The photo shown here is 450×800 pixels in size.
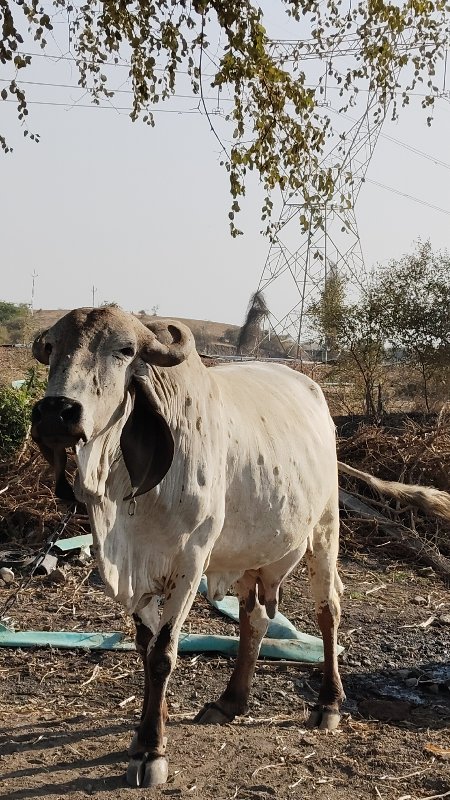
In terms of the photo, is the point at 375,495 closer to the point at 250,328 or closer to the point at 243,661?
the point at 243,661

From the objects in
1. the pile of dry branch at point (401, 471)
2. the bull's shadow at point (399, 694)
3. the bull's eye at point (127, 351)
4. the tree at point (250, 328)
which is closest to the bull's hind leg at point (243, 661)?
the bull's shadow at point (399, 694)

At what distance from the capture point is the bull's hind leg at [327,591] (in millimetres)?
5219

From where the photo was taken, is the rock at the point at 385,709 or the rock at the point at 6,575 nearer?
the rock at the point at 385,709

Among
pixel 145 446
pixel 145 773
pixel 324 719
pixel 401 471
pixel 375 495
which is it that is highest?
pixel 145 446

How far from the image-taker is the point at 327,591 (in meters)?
5.50

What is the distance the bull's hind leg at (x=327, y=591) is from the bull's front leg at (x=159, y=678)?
1.29 metres

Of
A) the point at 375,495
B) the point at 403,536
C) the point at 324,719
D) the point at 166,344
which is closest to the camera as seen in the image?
the point at 166,344

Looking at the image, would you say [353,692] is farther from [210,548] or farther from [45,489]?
[45,489]

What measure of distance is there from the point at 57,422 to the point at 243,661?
221 cm

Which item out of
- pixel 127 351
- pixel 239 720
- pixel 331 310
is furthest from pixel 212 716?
pixel 331 310

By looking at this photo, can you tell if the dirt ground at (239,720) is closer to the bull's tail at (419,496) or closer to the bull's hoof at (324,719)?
the bull's hoof at (324,719)

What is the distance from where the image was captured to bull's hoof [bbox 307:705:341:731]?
4992 millimetres

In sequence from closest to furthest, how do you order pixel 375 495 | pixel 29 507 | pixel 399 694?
pixel 399 694 < pixel 29 507 < pixel 375 495

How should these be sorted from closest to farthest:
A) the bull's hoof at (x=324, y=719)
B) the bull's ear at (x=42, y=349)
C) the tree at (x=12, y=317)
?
the bull's ear at (x=42, y=349) → the bull's hoof at (x=324, y=719) → the tree at (x=12, y=317)
